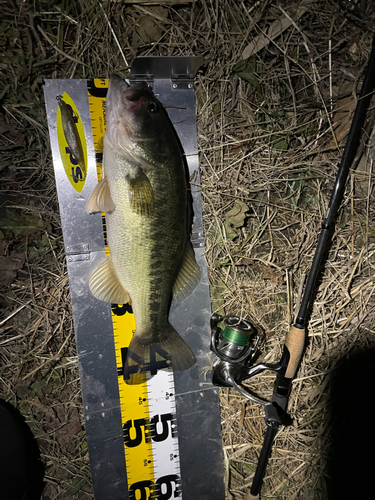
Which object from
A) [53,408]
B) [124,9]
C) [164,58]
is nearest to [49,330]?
[53,408]

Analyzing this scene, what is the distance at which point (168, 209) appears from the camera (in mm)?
1372

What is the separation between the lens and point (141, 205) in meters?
1.33

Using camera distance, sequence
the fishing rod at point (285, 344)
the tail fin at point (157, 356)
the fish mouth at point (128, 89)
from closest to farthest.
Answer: the fish mouth at point (128, 89) < the fishing rod at point (285, 344) < the tail fin at point (157, 356)

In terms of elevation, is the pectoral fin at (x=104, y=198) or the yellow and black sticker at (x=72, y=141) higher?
the yellow and black sticker at (x=72, y=141)

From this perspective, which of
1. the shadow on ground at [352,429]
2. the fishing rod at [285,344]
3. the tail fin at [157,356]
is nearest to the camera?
the fishing rod at [285,344]

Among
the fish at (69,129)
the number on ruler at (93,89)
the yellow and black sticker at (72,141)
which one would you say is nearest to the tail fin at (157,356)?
the yellow and black sticker at (72,141)

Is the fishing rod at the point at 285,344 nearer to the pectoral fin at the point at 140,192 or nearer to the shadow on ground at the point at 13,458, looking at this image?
the pectoral fin at the point at 140,192

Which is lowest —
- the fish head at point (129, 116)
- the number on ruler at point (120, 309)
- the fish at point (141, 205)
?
the number on ruler at point (120, 309)

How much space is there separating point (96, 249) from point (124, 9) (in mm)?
1460

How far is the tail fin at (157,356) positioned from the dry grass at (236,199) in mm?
363

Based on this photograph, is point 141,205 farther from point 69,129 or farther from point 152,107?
point 69,129

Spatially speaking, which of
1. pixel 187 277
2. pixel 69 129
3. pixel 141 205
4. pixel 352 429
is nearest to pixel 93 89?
pixel 69 129

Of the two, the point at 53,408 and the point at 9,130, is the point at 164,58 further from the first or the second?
the point at 53,408

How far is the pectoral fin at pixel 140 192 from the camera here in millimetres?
1320
